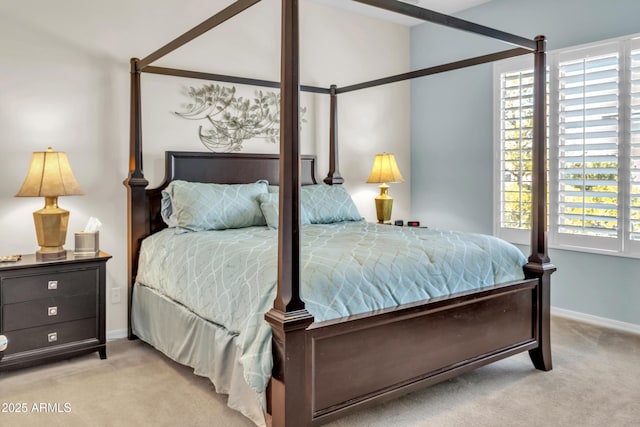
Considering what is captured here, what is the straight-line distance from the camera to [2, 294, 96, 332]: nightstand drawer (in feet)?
9.29

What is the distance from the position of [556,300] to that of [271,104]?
292 centimetres

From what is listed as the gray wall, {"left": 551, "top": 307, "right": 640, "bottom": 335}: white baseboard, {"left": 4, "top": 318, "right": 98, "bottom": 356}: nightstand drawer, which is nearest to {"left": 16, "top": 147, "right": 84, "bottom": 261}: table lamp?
{"left": 4, "top": 318, "right": 98, "bottom": 356}: nightstand drawer

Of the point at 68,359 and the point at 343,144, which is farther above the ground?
the point at 343,144

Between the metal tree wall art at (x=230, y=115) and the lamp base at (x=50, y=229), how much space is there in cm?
118

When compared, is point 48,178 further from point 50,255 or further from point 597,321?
point 597,321

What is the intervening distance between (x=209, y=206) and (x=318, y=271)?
1504 mm

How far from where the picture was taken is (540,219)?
293 cm

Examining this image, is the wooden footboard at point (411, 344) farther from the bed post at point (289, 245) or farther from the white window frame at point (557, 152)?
the white window frame at point (557, 152)

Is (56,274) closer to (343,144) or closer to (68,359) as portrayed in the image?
(68,359)

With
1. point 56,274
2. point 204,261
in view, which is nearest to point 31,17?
point 56,274

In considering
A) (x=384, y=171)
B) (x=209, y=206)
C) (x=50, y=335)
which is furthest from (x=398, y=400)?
(x=384, y=171)

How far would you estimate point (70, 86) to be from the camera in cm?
335

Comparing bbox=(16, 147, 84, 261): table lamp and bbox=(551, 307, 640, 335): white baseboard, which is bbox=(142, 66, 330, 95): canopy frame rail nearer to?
bbox=(16, 147, 84, 261): table lamp

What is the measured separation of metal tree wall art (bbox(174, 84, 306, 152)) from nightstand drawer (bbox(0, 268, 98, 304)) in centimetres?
140
